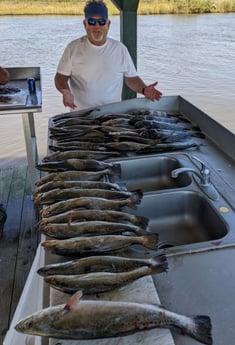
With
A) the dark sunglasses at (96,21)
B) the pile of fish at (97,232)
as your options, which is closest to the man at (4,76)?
the dark sunglasses at (96,21)

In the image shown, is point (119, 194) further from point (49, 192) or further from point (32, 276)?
point (32, 276)

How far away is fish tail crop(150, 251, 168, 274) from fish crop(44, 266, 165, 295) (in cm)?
3

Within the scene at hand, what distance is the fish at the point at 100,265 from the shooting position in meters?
1.08

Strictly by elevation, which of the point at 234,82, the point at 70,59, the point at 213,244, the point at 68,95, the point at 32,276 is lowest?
the point at 234,82

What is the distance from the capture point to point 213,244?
126 cm

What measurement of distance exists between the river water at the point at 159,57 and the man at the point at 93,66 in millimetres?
2464

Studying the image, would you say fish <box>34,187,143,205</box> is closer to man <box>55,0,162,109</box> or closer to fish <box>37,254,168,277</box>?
fish <box>37,254,168,277</box>

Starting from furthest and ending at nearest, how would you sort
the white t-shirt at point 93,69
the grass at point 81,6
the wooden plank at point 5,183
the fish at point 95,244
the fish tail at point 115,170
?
1. the grass at point 81,6
2. the wooden plank at point 5,183
3. the white t-shirt at point 93,69
4. the fish tail at point 115,170
5. the fish at point 95,244

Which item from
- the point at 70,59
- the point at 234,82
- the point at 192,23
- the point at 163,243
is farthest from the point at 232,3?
the point at 163,243

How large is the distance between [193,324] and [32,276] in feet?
2.63

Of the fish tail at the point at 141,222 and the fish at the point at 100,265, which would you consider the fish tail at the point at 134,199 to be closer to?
the fish tail at the point at 141,222

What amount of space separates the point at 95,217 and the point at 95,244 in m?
0.17

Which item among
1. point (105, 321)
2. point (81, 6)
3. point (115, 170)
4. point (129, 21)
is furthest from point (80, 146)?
point (81, 6)

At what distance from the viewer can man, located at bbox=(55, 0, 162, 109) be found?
273 cm
